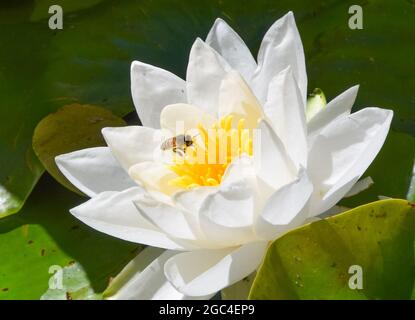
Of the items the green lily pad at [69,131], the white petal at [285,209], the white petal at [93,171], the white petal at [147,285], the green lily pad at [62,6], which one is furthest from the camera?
the green lily pad at [62,6]

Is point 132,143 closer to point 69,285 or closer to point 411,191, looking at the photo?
point 69,285

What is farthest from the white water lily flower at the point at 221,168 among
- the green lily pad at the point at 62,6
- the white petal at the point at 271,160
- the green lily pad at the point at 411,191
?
the green lily pad at the point at 62,6

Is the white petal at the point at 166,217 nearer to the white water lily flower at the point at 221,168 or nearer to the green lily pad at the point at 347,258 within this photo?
the white water lily flower at the point at 221,168

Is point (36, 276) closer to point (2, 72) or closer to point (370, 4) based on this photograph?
point (2, 72)

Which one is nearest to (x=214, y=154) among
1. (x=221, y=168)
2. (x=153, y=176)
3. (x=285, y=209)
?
(x=221, y=168)

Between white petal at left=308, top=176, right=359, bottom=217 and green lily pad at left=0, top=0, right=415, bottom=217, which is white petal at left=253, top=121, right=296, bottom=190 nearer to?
white petal at left=308, top=176, right=359, bottom=217

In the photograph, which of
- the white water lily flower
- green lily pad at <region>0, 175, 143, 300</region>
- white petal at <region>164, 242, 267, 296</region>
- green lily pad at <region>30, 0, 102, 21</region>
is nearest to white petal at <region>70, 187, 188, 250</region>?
the white water lily flower
